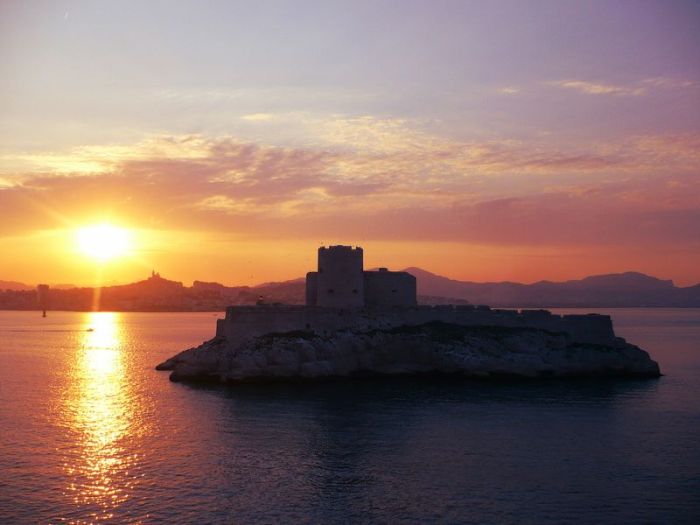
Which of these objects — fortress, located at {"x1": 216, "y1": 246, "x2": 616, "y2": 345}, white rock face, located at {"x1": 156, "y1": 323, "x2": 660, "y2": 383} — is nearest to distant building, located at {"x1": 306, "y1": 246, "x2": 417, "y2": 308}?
fortress, located at {"x1": 216, "y1": 246, "x2": 616, "y2": 345}

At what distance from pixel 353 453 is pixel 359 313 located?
25406 millimetres

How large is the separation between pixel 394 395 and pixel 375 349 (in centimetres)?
875

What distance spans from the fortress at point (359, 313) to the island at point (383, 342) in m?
0.08

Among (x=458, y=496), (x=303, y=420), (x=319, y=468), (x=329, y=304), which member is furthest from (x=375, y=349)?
(x=458, y=496)

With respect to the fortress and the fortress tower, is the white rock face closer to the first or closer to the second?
the fortress

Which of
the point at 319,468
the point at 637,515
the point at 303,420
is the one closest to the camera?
the point at 637,515

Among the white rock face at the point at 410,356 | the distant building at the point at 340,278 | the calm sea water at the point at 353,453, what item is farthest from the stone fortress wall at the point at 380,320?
the calm sea water at the point at 353,453

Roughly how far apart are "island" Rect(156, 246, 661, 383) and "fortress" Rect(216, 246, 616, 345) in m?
0.08

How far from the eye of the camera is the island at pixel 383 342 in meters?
48.9

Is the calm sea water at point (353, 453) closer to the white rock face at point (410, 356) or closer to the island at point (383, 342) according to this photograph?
the white rock face at point (410, 356)

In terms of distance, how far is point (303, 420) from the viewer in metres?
34.8

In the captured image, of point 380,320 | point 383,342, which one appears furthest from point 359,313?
point 383,342

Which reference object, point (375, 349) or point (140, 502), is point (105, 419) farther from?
point (375, 349)

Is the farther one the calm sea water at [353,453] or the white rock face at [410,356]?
the white rock face at [410,356]
